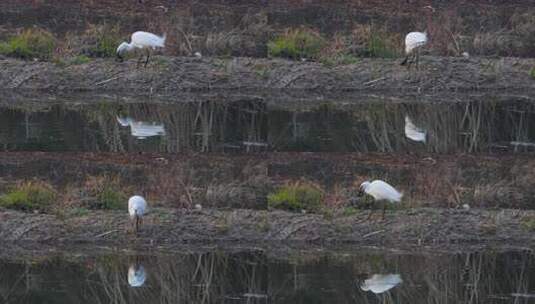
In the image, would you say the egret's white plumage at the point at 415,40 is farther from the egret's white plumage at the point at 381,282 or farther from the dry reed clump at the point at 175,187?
the egret's white plumage at the point at 381,282

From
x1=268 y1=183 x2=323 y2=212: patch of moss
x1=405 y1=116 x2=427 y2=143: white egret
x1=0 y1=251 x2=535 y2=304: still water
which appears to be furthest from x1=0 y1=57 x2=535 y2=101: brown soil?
x1=0 y1=251 x2=535 y2=304: still water

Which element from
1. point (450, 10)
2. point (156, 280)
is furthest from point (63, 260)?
point (450, 10)

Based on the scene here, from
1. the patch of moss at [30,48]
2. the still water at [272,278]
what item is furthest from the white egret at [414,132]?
the patch of moss at [30,48]

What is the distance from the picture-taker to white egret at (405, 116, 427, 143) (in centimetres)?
1962

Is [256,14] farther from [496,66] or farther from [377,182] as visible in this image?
[377,182]

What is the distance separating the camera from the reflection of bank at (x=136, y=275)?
13.7 m

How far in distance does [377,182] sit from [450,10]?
1042 centimetres

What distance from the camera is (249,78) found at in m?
22.2

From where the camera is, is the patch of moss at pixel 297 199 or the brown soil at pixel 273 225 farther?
the patch of moss at pixel 297 199

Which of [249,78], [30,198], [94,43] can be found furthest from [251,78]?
[30,198]

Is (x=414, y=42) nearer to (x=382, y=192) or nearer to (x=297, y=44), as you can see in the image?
(x=297, y=44)

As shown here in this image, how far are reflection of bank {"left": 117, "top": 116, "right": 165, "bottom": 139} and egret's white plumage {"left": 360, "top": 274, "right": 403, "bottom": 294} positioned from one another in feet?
21.1

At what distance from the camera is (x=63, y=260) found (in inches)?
565

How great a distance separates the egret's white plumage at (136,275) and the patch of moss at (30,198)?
1.83m
